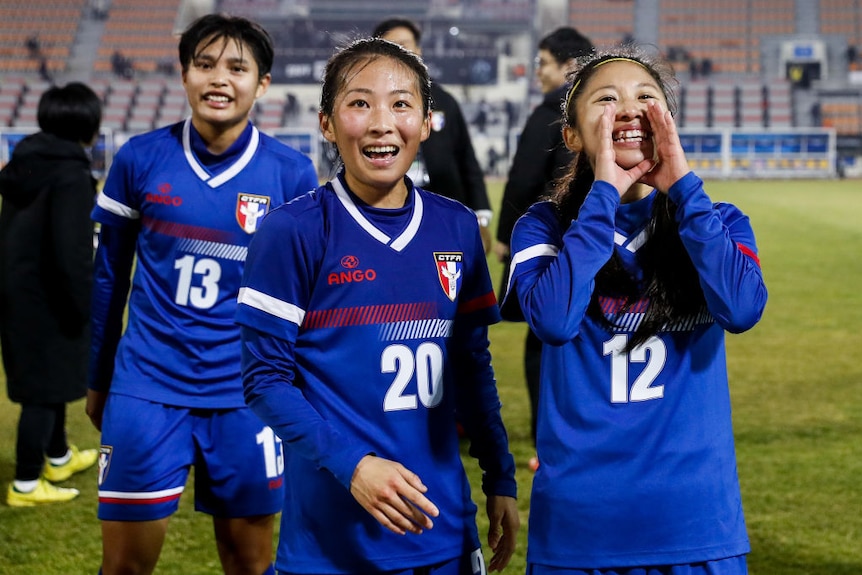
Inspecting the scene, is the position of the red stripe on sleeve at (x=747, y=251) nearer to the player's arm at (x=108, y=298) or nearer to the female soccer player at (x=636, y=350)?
the female soccer player at (x=636, y=350)

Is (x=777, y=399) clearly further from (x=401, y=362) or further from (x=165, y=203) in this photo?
(x=401, y=362)

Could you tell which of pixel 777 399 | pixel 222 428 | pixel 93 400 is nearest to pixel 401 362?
pixel 222 428

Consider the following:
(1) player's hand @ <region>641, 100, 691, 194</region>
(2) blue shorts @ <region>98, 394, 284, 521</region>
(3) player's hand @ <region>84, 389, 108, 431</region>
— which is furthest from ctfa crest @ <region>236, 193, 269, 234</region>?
(1) player's hand @ <region>641, 100, 691, 194</region>

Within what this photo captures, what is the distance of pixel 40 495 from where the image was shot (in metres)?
4.97

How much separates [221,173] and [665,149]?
1.56m

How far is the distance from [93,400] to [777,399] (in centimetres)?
494

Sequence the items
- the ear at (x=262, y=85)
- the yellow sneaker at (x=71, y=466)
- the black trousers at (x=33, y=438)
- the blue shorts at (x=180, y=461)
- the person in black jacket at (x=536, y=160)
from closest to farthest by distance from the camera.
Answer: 1. the blue shorts at (x=180, y=461)
2. the ear at (x=262, y=85)
3. the black trousers at (x=33, y=438)
4. the person in black jacket at (x=536, y=160)
5. the yellow sneaker at (x=71, y=466)

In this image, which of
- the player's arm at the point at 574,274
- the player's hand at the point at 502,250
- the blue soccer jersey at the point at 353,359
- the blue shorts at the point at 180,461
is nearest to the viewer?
the player's arm at the point at 574,274

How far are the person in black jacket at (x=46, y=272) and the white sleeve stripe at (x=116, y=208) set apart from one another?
185 centimetres

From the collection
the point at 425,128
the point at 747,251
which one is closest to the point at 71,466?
the point at 425,128

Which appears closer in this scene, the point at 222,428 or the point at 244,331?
the point at 244,331

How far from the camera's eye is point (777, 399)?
700cm

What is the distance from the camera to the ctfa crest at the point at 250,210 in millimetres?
3123

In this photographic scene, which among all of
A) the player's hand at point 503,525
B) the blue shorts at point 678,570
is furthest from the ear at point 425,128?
the blue shorts at point 678,570
